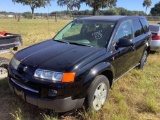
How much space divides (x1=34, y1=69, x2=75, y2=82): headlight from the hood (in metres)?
0.07

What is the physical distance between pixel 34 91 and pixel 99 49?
140cm

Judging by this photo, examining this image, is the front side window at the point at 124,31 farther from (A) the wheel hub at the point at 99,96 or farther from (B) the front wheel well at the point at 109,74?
(A) the wheel hub at the point at 99,96

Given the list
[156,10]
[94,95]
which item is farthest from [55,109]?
[156,10]

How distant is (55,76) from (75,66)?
0.34 metres

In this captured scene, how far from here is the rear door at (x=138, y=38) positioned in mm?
5158

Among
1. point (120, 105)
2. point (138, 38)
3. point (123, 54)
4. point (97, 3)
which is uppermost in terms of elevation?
point (97, 3)

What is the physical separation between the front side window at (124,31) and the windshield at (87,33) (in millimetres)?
199

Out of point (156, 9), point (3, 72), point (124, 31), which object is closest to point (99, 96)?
point (124, 31)

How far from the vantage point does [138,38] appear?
17.4 ft

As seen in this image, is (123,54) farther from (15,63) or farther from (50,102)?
(15,63)

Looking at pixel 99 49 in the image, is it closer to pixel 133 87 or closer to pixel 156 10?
pixel 133 87

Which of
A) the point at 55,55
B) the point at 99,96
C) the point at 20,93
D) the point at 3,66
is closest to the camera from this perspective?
the point at 20,93

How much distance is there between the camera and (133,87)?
199 inches

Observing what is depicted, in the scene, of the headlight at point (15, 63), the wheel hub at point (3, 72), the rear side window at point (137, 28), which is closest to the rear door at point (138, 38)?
the rear side window at point (137, 28)
